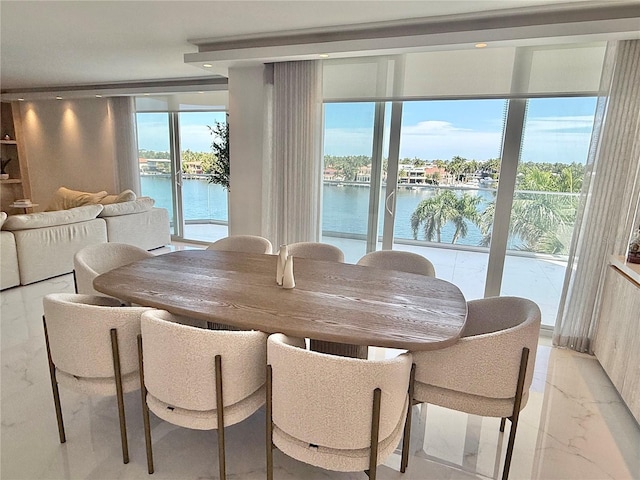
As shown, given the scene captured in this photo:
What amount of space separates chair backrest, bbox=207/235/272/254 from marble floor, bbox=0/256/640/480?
1.27m

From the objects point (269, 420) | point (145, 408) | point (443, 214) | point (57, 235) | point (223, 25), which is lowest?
point (145, 408)

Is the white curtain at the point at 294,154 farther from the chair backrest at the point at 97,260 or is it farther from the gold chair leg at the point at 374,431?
the gold chair leg at the point at 374,431

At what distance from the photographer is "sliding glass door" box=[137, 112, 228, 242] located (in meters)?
6.34

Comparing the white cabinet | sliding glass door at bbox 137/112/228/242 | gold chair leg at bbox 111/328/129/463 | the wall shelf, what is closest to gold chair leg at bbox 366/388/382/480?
gold chair leg at bbox 111/328/129/463

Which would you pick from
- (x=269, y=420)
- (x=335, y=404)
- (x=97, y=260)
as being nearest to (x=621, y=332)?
(x=335, y=404)

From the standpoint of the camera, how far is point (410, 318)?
5.90ft

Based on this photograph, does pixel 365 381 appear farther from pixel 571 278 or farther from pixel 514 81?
pixel 514 81

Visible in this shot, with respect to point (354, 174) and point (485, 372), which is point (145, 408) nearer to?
point (485, 372)

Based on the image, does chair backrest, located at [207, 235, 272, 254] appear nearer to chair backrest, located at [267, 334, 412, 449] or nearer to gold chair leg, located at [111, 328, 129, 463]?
gold chair leg, located at [111, 328, 129, 463]

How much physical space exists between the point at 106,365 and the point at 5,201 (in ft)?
28.1

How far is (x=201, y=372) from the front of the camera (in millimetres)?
1564

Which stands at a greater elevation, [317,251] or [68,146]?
[68,146]

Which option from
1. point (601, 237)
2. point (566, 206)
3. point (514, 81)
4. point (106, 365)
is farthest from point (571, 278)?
point (106, 365)

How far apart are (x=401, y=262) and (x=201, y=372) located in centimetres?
167
